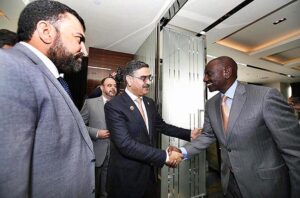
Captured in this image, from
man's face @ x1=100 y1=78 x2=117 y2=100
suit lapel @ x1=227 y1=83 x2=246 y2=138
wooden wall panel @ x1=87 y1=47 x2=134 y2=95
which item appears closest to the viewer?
suit lapel @ x1=227 y1=83 x2=246 y2=138

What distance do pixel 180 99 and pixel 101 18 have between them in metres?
1.97

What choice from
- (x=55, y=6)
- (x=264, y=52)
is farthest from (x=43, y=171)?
(x=264, y=52)

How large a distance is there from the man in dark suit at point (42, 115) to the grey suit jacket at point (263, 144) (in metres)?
1.13

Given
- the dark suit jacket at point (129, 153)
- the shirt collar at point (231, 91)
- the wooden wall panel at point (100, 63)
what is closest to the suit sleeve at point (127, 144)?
the dark suit jacket at point (129, 153)

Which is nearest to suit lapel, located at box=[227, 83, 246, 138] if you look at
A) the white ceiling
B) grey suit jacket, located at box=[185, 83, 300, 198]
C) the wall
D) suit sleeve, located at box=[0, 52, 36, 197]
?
grey suit jacket, located at box=[185, 83, 300, 198]

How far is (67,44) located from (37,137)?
530 millimetres

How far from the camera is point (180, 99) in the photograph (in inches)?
109

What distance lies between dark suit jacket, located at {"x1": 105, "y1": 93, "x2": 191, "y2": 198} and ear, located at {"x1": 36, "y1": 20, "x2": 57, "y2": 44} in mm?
899

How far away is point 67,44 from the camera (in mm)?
956

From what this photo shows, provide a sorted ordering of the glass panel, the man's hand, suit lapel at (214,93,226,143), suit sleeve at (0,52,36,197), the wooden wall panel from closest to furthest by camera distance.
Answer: suit sleeve at (0,52,36,197) < suit lapel at (214,93,226,143) < the man's hand < the glass panel < the wooden wall panel

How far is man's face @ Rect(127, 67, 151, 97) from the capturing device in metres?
1.90

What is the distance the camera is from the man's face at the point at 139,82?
1899mm

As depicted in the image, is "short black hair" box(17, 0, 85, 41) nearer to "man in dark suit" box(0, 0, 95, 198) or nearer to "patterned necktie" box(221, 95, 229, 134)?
"man in dark suit" box(0, 0, 95, 198)

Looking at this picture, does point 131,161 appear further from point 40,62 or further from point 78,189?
point 40,62
